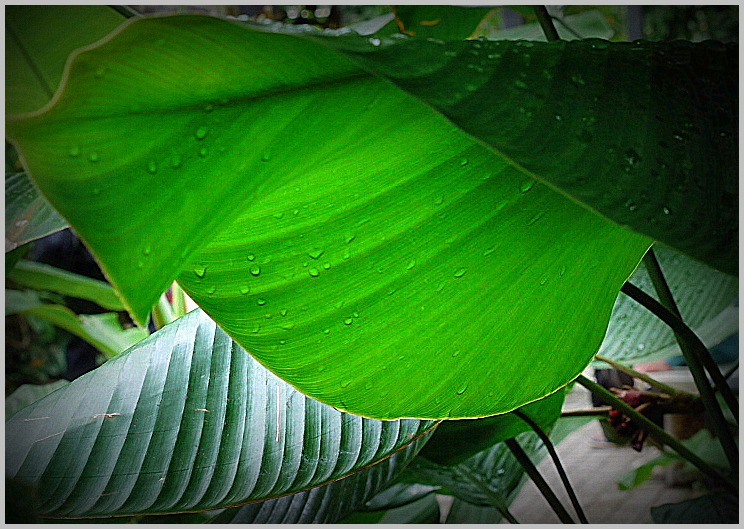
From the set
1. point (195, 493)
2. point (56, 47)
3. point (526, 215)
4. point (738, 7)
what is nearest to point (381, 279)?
point (526, 215)

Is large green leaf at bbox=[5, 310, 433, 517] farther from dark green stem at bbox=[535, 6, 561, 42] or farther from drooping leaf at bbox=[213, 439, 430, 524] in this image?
dark green stem at bbox=[535, 6, 561, 42]

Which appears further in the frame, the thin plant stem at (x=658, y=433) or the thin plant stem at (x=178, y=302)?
the thin plant stem at (x=178, y=302)

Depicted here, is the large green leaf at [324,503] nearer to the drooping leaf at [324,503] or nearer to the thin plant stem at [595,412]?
the drooping leaf at [324,503]

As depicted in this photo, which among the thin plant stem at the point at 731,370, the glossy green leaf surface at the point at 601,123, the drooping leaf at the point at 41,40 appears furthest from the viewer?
the thin plant stem at the point at 731,370

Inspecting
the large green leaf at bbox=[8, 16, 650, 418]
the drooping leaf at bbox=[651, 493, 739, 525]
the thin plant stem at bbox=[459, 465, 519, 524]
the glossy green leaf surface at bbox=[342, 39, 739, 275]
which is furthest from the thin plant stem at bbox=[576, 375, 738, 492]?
the glossy green leaf surface at bbox=[342, 39, 739, 275]

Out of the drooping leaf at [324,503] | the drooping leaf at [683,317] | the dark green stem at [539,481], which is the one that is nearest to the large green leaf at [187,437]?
the drooping leaf at [324,503]

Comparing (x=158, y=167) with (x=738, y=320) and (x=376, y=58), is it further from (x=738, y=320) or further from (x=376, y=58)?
(x=738, y=320)


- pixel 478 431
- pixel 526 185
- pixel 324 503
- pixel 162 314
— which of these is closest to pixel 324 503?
pixel 324 503
